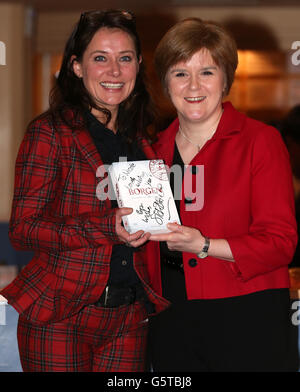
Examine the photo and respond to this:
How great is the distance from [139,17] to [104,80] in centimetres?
389

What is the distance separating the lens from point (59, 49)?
18.1 ft

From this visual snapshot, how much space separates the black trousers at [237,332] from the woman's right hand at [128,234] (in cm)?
27

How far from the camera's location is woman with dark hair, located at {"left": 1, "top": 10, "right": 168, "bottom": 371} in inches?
58.2

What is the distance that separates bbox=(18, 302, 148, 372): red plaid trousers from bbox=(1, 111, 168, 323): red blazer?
0.04 meters

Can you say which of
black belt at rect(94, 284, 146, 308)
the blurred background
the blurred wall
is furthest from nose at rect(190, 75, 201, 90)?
the blurred wall

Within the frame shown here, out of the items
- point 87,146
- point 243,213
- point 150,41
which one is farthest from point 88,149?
point 150,41

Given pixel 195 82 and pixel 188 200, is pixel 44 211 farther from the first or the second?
pixel 195 82

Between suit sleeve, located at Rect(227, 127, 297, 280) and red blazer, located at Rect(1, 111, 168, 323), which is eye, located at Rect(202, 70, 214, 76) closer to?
suit sleeve, located at Rect(227, 127, 297, 280)

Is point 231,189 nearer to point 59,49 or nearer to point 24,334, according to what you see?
point 24,334

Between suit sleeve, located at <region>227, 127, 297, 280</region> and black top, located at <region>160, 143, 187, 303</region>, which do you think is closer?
suit sleeve, located at <region>227, 127, 297, 280</region>

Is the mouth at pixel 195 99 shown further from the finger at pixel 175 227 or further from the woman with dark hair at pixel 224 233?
the finger at pixel 175 227

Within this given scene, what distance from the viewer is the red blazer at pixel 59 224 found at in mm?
1474

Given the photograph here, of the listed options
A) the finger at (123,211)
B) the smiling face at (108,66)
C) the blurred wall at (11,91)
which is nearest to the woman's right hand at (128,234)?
the finger at (123,211)
